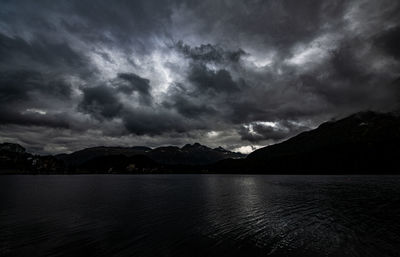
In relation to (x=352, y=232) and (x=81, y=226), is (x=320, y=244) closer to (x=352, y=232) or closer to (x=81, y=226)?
(x=352, y=232)

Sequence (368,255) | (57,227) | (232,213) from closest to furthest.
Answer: (368,255), (57,227), (232,213)

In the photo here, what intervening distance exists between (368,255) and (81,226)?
133 feet

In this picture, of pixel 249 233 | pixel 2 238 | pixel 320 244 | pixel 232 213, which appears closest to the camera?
pixel 320 244

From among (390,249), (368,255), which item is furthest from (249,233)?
(390,249)

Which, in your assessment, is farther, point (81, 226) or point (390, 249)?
point (81, 226)

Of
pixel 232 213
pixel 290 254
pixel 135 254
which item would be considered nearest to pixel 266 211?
pixel 232 213

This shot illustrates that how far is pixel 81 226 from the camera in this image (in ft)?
125

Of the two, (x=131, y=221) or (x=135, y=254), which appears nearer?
(x=135, y=254)

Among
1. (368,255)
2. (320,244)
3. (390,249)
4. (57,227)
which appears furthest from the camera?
(57,227)

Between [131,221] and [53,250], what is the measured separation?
16.7m

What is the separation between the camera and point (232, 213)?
50.1m

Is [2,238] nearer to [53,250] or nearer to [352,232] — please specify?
[53,250]

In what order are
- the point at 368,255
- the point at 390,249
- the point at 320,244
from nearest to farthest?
the point at 368,255 → the point at 390,249 → the point at 320,244

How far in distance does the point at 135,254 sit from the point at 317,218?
36.0 metres
